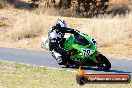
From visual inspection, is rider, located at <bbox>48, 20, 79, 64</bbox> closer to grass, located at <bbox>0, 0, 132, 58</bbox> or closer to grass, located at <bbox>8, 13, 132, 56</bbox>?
grass, located at <bbox>0, 0, 132, 58</bbox>

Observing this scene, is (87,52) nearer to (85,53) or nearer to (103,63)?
(85,53)

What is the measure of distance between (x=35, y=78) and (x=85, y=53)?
306cm

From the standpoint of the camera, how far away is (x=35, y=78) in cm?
1216

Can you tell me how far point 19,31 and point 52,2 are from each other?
22.6 metres

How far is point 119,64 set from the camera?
16.5 metres

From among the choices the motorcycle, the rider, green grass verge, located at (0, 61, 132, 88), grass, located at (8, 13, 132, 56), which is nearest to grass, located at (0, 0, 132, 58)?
grass, located at (8, 13, 132, 56)

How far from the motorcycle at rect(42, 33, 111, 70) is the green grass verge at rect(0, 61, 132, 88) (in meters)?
1.30

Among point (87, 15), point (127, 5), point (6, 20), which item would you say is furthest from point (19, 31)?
point (127, 5)

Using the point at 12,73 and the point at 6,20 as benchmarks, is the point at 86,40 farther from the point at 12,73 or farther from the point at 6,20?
the point at 6,20

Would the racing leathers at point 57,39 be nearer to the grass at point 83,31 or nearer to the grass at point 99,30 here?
the grass at point 83,31

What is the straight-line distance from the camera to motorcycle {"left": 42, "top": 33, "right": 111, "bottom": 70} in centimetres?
1468

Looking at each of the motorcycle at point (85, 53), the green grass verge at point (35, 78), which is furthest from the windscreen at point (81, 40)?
the green grass verge at point (35, 78)

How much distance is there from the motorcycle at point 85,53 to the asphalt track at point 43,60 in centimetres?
27

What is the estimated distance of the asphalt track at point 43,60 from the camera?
14778 mm
